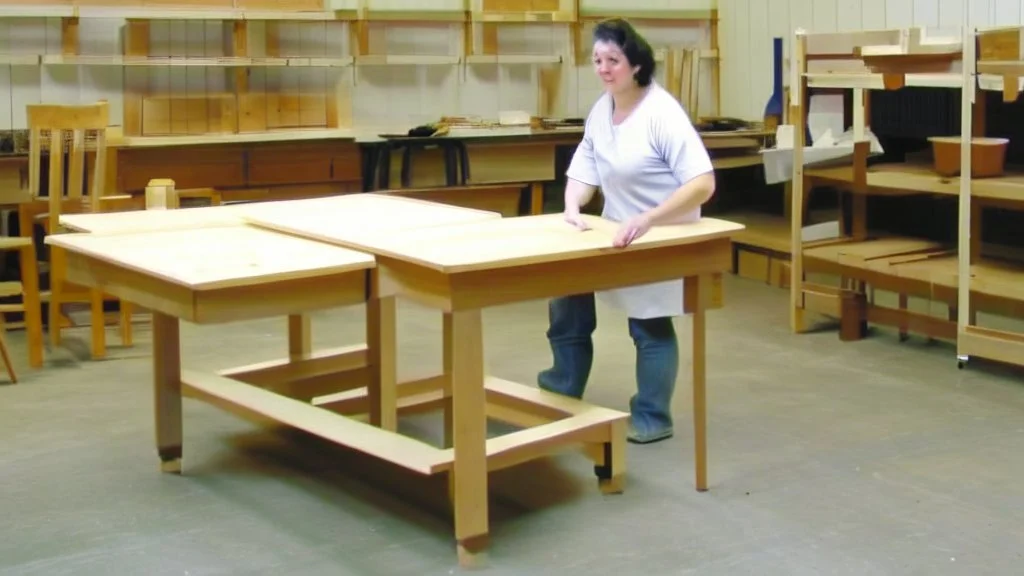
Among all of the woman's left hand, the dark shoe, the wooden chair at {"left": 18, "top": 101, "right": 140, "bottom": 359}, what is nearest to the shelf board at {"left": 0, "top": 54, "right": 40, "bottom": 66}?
the wooden chair at {"left": 18, "top": 101, "right": 140, "bottom": 359}

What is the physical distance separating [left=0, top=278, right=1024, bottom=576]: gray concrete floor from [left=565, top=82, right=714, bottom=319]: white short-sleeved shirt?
552mm

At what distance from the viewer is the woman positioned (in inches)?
166

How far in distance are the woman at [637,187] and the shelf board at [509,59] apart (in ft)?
13.8

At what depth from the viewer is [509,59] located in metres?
8.76

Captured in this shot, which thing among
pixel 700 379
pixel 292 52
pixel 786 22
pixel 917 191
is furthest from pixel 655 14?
pixel 700 379

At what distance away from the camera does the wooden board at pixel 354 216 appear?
4.13m

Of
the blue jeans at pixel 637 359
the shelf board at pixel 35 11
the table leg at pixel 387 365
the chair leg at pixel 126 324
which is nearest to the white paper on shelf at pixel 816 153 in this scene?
the blue jeans at pixel 637 359

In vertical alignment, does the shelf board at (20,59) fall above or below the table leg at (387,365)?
above

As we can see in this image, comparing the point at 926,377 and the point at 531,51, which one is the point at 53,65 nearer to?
the point at 531,51

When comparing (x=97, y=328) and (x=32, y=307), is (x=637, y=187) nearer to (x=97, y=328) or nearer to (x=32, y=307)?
(x=97, y=328)

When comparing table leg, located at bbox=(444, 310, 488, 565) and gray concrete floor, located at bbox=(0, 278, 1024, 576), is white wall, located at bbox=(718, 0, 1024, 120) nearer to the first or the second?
gray concrete floor, located at bbox=(0, 278, 1024, 576)

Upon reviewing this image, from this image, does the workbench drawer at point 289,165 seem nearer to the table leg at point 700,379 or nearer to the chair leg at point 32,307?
the chair leg at point 32,307

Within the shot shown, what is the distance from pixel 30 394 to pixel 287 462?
1567 millimetres

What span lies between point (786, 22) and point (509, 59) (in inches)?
70.1
